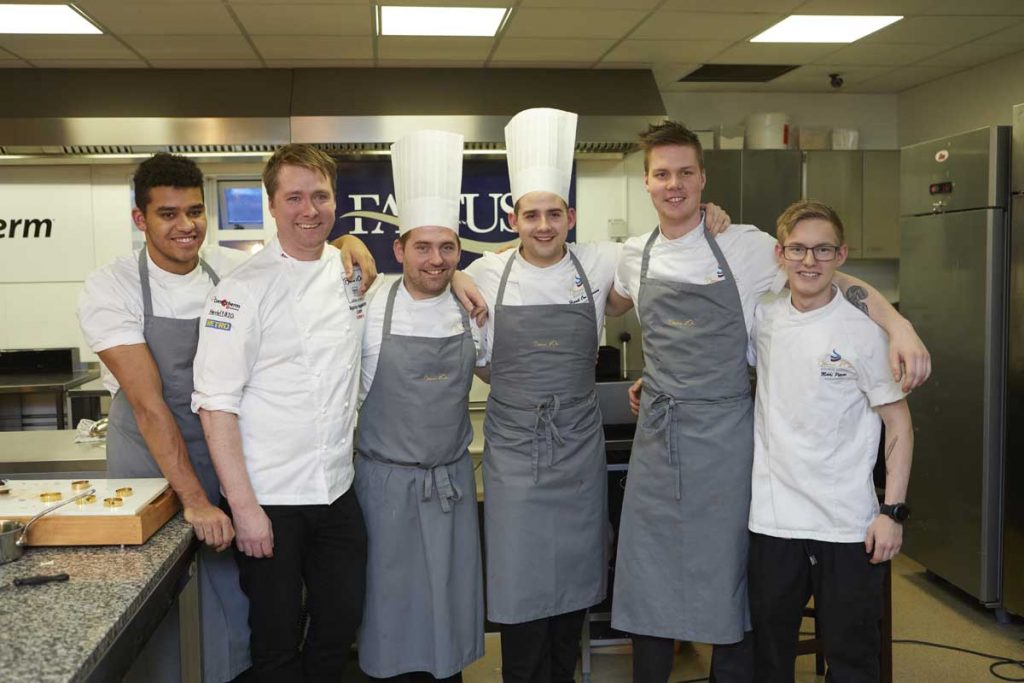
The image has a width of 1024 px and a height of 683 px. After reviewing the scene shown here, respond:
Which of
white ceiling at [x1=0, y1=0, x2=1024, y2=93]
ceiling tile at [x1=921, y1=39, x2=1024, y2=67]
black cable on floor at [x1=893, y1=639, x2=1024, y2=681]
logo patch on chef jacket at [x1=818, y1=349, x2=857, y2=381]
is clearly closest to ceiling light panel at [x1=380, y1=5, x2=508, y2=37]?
Result: white ceiling at [x1=0, y1=0, x2=1024, y2=93]

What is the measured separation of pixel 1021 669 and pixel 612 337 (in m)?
2.69

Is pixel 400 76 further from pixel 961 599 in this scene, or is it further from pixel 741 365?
pixel 961 599

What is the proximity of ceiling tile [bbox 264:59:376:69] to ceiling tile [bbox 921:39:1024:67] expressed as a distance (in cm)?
294

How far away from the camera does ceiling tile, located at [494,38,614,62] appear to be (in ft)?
13.5

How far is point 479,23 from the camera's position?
3801 mm

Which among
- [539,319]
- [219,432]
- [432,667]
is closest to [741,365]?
[539,319]

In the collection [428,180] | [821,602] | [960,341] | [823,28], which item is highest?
[823,28]

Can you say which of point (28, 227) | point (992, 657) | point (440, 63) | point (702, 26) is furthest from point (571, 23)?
point (28, 227)

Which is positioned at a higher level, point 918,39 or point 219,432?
point 918,39

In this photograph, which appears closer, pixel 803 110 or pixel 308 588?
pixel 308 588

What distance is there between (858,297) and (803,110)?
3.83 m

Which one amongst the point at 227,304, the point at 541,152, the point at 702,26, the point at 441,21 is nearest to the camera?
the point at 227,304

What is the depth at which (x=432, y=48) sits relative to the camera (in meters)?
4.20

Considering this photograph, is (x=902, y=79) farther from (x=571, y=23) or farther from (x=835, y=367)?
(x=835, y=367)
